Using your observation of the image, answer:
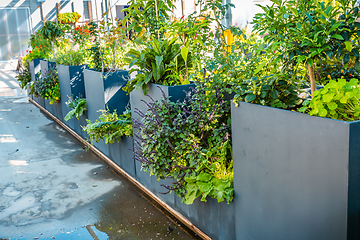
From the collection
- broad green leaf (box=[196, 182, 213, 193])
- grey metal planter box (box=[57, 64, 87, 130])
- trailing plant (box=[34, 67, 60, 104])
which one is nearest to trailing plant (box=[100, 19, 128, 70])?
grey metal planter box (box=[57, 64, 87, 130])

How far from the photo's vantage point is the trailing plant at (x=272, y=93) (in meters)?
2.06

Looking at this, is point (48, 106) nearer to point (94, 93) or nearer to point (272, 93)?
point (94, 93)

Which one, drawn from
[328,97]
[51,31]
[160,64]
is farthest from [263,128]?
[51,31]

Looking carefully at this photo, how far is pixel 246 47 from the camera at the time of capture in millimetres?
2957

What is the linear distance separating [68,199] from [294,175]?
2.57 meters

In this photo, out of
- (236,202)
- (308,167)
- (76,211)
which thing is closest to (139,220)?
(76,211)

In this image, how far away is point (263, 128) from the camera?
2008mm

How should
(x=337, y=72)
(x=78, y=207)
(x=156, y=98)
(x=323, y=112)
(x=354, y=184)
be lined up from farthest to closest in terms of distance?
(x=78, y=207)
(x=156, y=98)
(x=337, y=72)
(x=323, y=112)
(x=354, y=184)

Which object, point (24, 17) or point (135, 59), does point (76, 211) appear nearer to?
point (135, 59)

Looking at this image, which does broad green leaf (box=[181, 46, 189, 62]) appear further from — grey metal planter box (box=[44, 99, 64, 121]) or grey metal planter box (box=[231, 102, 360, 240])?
grey metal planter box (box=[44, 99, 64, 121])

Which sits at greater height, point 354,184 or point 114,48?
point 114,48

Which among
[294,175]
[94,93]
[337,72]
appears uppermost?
[337,72]

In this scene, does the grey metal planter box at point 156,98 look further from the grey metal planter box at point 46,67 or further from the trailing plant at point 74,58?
the grey metal planter box at point 46,67

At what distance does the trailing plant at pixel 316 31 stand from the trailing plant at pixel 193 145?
821 millimetres
